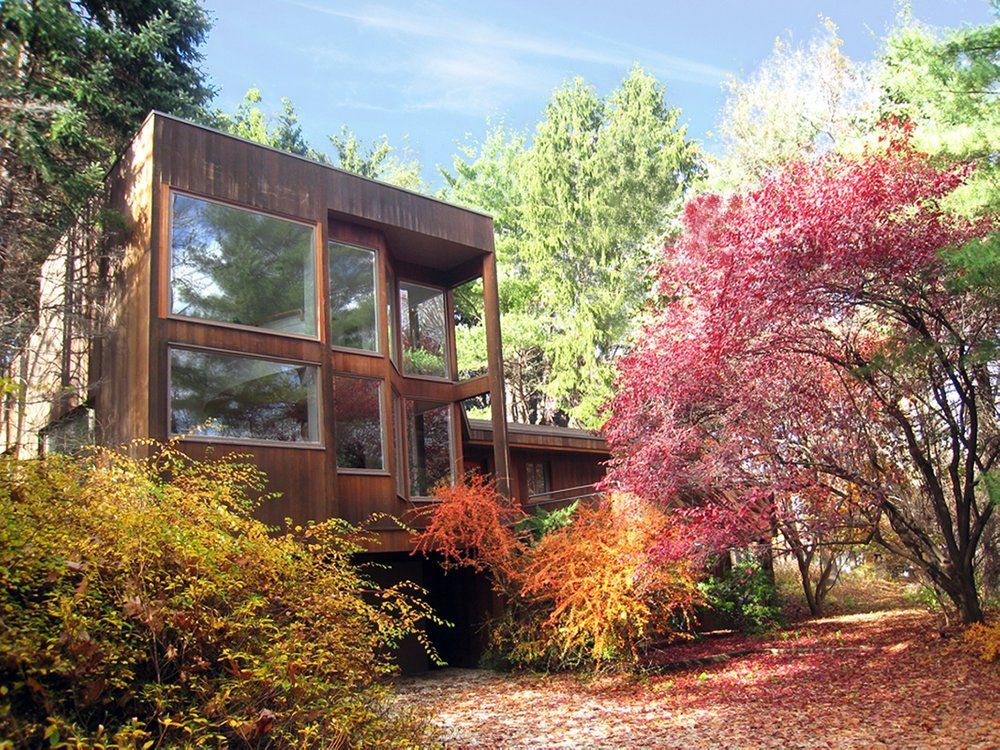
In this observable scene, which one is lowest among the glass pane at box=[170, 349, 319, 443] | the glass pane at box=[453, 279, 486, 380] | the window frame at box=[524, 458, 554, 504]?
the window frame at box=[524, 458, 554, 504]

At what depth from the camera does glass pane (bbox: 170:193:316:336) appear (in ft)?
34.9

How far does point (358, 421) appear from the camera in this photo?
12.0 m

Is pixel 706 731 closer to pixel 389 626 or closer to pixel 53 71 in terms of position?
pixel 389 626

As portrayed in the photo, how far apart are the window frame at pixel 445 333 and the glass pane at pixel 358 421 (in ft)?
5.52

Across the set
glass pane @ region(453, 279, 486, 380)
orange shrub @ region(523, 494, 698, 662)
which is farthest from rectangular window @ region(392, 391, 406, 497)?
glass pane @ region(453, 279, 486, 380)

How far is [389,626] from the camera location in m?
5.54

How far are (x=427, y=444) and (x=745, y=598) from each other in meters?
6.29

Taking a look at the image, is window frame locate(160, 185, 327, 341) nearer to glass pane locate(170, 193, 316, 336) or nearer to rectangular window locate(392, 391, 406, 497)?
glass pane locate(170, 193, 316, 336)

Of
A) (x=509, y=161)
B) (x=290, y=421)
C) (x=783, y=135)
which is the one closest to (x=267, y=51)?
(x=509, y=161)

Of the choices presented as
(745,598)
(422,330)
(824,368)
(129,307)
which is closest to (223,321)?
(129,307)

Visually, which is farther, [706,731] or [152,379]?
[152,379]

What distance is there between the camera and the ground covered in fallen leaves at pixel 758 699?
739 centimetres

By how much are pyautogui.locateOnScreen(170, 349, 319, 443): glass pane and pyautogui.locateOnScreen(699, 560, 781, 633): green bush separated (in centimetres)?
758

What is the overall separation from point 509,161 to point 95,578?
27.4m
